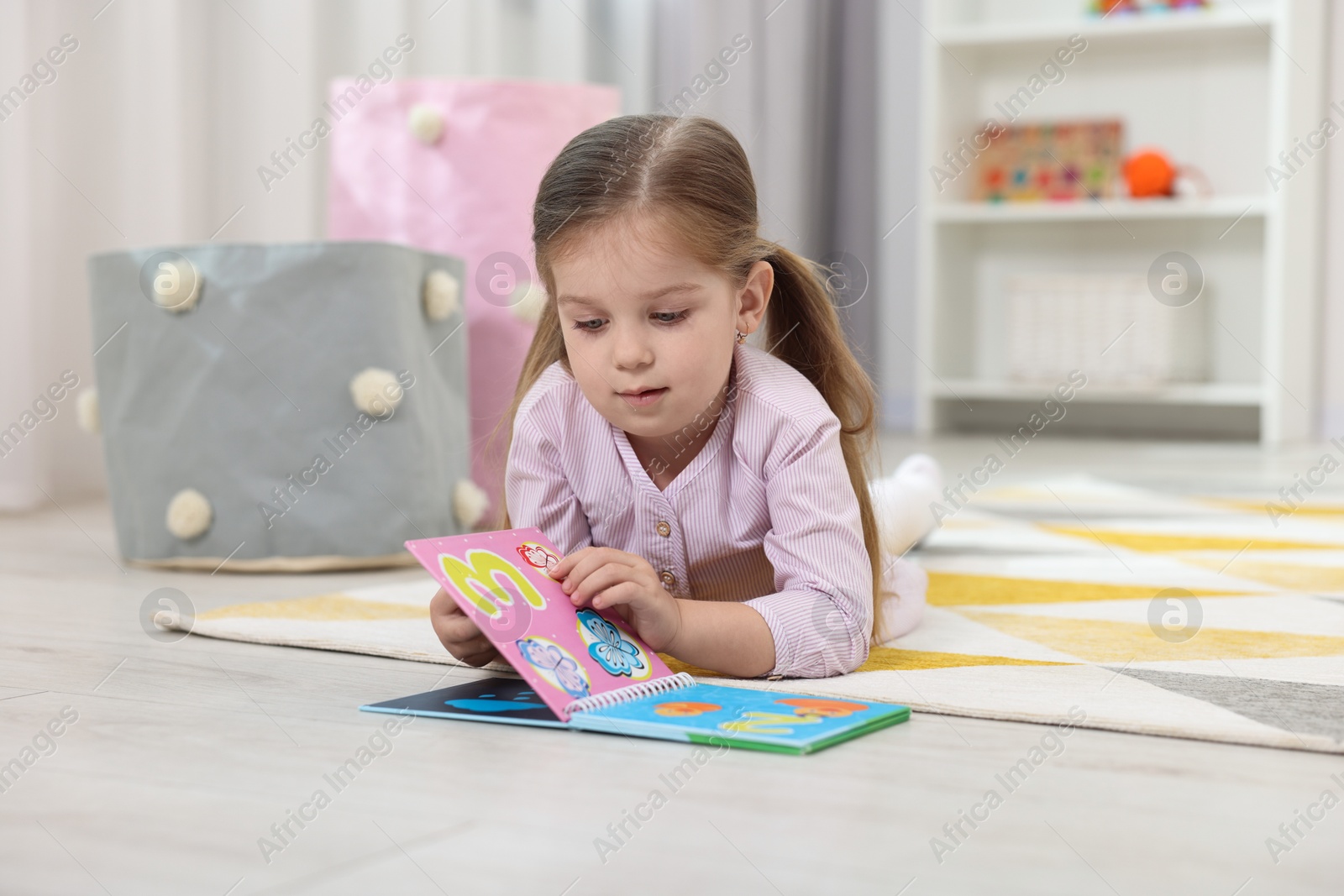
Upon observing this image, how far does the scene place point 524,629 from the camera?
0.75 m

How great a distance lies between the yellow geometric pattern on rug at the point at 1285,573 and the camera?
3.98 ft

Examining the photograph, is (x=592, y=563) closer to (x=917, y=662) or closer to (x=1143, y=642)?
(x=917, y=662)

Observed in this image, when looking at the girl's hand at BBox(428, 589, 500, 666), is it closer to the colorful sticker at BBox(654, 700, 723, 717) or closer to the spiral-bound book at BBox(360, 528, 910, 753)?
the spiral-bound book at BBox(360, 528, 910, 753)

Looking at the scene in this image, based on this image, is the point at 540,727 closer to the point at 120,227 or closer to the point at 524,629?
the point at 524,629

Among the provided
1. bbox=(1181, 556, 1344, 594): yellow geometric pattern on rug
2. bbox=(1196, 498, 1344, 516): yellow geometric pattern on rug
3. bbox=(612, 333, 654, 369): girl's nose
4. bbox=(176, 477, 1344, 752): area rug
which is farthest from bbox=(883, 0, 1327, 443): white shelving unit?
bbox=(612, 333, 654, 369): girl's nose

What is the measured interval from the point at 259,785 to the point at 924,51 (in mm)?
2989

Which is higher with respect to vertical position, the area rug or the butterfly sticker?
the butterfly sticker

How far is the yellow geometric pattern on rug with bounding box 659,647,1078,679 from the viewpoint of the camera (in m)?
0.87

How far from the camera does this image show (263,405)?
136cm

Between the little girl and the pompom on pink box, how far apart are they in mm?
685

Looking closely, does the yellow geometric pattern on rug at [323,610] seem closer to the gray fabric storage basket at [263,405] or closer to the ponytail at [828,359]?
the gray fabric storage basket at [263,405]

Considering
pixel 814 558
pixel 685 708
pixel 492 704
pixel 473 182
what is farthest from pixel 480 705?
pixel 473 182

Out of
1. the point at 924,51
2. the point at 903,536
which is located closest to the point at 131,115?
the point at 903,536

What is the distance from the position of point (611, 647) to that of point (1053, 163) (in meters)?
2.84
